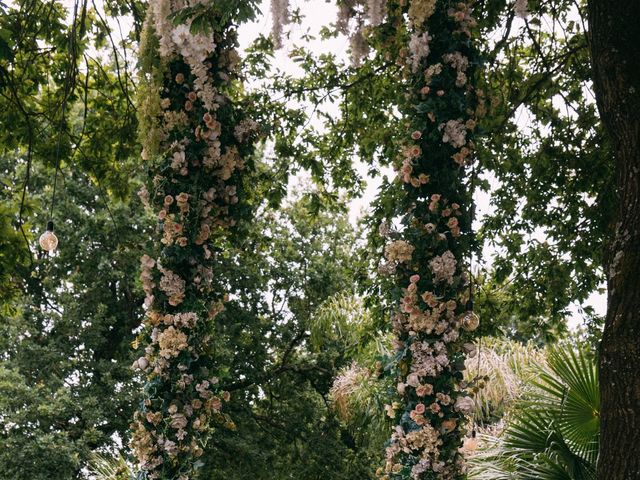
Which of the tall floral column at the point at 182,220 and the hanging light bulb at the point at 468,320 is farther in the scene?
the tall floral column at the point at 182,220

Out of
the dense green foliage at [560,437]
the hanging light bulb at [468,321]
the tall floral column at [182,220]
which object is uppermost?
the tall floral column at [182,220]

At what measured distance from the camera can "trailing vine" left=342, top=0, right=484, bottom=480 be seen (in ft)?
11.2

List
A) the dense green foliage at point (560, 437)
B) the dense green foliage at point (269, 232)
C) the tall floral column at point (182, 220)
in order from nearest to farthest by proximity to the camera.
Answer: the tall floral column at point (182, 220), the dense green foliage at point (560, 437), the dense green foliage at point (269, 232)

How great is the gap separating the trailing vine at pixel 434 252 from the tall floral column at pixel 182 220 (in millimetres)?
997

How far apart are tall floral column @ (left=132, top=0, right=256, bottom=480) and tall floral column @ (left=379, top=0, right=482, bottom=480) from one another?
3.26ft

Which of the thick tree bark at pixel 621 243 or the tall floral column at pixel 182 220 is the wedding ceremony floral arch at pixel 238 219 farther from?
the thick tree bark at pixel 621 243

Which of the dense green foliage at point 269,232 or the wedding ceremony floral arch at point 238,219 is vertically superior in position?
the dense green foliage at point 269,232

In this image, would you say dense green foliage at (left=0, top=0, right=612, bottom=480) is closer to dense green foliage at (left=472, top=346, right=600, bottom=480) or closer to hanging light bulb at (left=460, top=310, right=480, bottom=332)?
hanging light bulb at (left=460, top=310, right=480, bottom=332)

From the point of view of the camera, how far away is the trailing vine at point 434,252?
135 inches

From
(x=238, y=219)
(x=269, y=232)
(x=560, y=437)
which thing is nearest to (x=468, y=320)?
(x=238, y=219)

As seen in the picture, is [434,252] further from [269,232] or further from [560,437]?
[269,232]

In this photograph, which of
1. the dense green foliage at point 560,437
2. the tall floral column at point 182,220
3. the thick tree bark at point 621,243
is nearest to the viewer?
the thick tree bark at point 621,243

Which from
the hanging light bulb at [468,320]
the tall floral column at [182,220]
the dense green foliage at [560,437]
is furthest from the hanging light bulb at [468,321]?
the dense green foliage at [560,437]

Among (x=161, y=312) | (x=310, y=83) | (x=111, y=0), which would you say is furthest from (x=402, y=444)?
(x=111, y=0)
